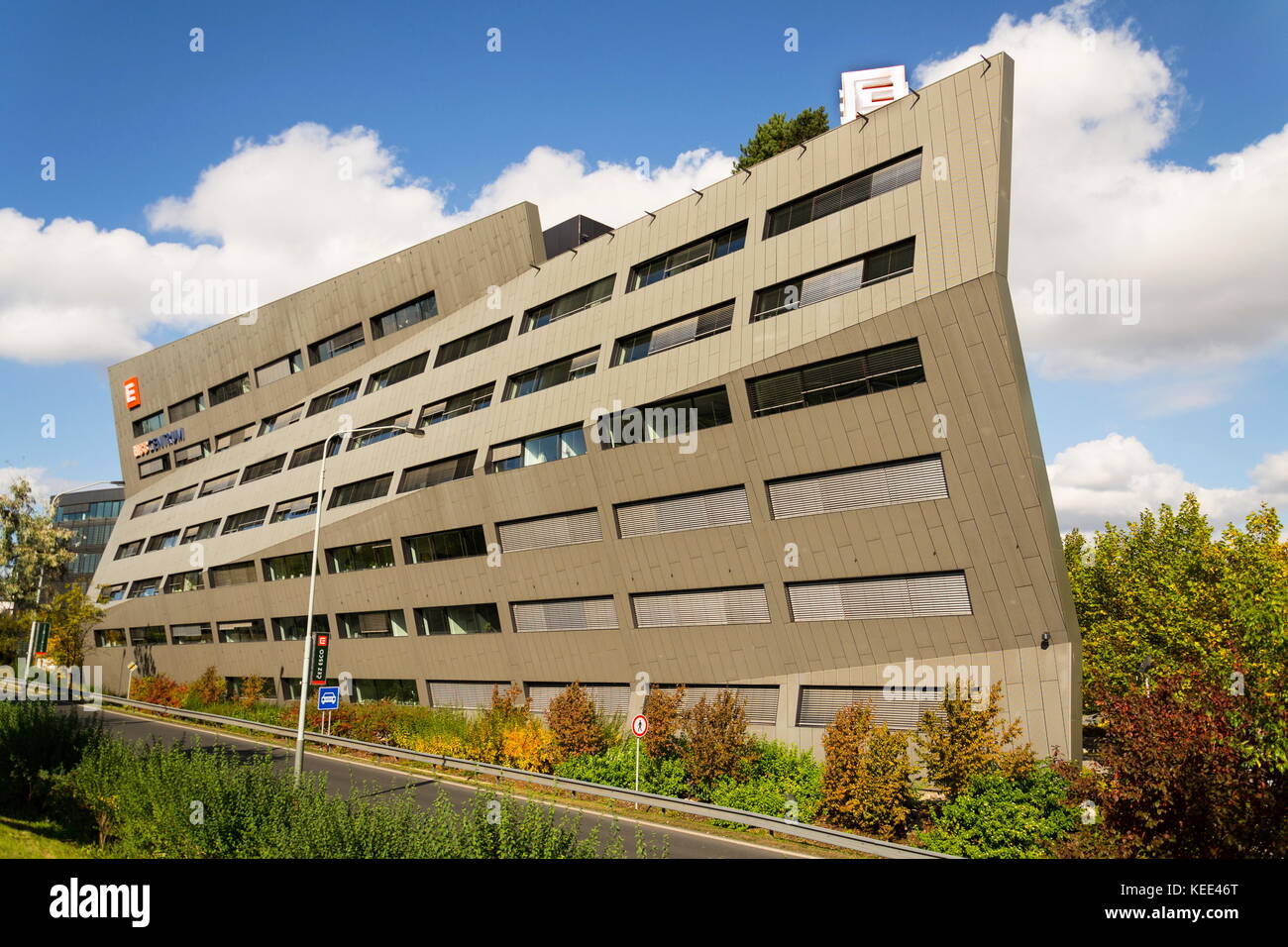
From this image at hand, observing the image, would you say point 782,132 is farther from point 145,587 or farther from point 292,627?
point 145,587

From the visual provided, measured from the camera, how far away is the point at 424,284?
39844 millimetres

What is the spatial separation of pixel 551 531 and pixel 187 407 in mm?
38394

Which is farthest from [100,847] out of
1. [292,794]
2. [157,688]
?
[157,688]

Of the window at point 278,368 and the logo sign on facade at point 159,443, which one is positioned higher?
the window at point 278,368

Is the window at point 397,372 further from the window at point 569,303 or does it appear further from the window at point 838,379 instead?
the window at point 838,379

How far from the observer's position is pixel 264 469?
48281mm

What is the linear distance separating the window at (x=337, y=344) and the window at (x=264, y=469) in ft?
20.4

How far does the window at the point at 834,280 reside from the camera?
2259 cm

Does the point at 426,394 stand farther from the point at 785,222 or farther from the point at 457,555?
the point at 785,222

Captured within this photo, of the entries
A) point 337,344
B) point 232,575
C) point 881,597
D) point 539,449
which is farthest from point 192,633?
point 881,597

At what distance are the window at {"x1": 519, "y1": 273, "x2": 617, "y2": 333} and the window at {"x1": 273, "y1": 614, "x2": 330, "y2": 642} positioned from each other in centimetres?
2088

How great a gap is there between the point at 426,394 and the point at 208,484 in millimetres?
24275

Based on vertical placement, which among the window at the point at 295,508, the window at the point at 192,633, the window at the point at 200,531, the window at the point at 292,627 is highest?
the window at the point at 295,508

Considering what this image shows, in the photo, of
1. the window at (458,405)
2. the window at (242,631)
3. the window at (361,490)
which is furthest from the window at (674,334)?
the window at (242,631)
